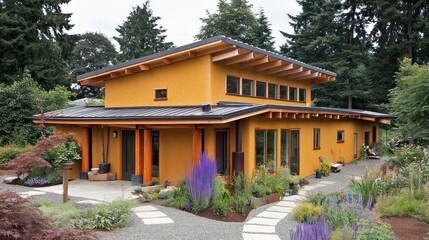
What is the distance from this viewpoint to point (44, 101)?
2009cm

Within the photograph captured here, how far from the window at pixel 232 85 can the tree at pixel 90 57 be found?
3425cm

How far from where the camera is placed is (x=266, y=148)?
39.7ft

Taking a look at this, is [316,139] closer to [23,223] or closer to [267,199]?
[267,199]

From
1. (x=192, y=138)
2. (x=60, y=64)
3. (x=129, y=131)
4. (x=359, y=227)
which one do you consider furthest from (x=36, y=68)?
(x=359, y=227)

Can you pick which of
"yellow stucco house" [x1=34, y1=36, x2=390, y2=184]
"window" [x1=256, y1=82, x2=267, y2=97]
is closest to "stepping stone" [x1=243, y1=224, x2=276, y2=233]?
"yellow stucco house" [x1=34, y1=36, x2=390, y2=184]

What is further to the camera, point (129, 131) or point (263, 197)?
point (129, 131)

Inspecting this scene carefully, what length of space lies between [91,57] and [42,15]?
18894 mm

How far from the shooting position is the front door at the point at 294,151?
13.4 metres

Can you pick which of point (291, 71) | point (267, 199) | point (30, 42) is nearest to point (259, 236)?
point (267, 199)

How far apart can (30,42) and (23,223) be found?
86.5 feet

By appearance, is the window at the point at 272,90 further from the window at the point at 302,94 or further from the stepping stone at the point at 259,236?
the stepping stone at the point at 259,236

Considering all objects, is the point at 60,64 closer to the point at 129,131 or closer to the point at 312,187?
the point at 129,131

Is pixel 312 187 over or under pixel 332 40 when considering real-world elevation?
under

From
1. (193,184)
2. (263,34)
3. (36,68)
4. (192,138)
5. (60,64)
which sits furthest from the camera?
(263,34)
